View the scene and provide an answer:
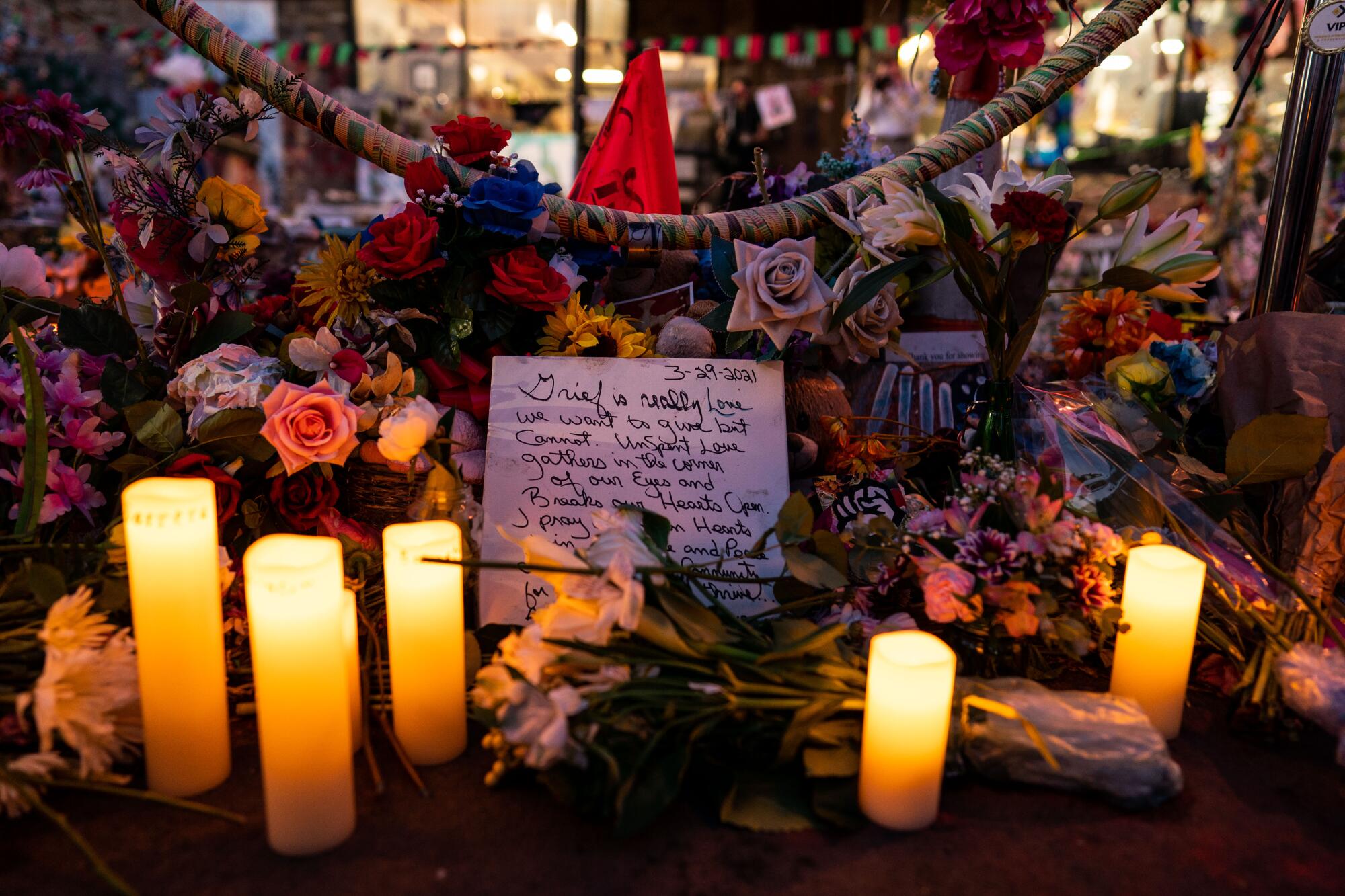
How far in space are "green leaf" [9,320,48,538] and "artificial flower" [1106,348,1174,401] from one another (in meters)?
1.26

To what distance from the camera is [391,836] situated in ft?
2.21

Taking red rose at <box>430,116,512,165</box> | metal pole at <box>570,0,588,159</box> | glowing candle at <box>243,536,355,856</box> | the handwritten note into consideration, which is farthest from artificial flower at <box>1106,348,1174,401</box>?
metal pole at <box>570,0,588,159</box>

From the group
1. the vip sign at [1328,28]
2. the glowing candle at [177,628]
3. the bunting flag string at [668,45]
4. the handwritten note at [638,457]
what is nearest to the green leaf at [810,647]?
the handwritten note at [638,457]

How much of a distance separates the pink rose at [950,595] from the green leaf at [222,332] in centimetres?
81

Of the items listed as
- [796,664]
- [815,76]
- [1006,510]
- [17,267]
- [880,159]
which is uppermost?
[815,76]

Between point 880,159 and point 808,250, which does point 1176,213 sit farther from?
point 880,159

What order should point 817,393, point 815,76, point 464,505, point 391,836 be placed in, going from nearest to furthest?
point 391,836 → point 464,505 → point 817,393 → point 815,76

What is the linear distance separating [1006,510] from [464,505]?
1.84 ft

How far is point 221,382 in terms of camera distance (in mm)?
940

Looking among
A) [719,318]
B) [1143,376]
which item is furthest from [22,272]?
[1143,376]

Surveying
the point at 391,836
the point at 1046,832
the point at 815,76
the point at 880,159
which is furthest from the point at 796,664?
the point at 815,76

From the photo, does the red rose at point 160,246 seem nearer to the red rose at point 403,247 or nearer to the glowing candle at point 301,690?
the red rose at point 403,247

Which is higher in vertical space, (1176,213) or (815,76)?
(815,76)

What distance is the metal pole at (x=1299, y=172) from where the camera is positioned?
123cm
